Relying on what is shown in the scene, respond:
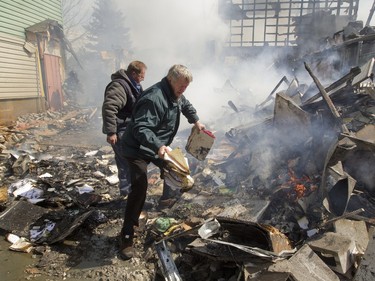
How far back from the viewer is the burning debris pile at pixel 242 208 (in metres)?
2.58

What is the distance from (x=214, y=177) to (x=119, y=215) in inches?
76.4

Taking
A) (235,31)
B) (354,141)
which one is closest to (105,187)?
(354,141)

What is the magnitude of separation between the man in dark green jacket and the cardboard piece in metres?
0.65

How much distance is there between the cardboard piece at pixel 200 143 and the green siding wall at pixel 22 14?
9.62 m

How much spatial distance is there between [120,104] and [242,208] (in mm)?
2152

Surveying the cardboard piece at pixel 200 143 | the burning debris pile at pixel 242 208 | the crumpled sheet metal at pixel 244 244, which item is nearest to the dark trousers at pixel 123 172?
the burning debris pile at pixel 242 208

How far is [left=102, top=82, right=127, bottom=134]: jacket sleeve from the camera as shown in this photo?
388 centimetres

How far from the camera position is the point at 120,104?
399 cm

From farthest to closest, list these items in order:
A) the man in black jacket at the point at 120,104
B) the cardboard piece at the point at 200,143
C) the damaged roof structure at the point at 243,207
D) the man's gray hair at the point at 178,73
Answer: the man in black jacket at the point at 120,104 → the cardboard piece at the point at 200,143 → the man's gray hair at the point at 178,73 → the damaged roof structure at the point at 243,207

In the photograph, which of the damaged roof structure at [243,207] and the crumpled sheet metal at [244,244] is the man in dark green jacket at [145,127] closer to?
the damaged roof structure at [243,207]

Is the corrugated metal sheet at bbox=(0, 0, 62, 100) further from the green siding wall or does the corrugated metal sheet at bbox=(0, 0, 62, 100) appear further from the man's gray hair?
the man's gray hair

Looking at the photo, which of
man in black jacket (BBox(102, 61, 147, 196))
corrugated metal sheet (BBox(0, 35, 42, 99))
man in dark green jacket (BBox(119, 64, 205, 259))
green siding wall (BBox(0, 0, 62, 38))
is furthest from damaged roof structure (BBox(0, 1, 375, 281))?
green siding wall (BBox(0, 0, 62, 38))

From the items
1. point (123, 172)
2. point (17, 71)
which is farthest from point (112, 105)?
point (17, 71)

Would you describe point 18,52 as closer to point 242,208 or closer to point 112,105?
point 112,105
